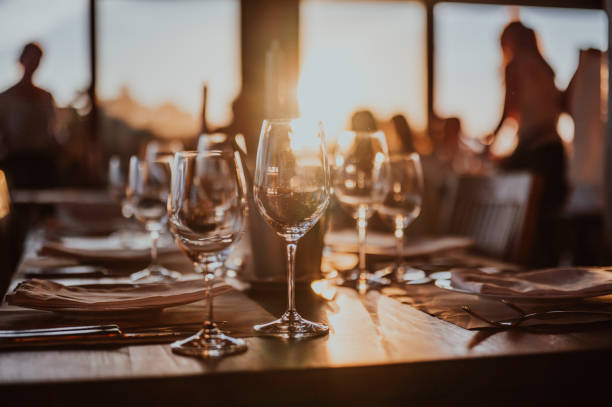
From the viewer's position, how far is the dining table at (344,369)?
56cm

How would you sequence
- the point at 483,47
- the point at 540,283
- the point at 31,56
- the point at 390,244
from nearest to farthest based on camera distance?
1. the point at 540,283
2. the point at 390,244
3. the point at 31,56
4. the point at 483,47

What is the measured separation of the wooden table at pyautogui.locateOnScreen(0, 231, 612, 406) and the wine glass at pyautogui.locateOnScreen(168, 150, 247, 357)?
0.26 ft

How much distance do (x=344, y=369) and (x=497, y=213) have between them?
1485 mm

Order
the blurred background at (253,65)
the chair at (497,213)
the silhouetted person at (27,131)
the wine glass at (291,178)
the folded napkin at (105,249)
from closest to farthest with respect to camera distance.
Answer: the wine glass at (291,178) < the folded napkin at (105,249) < the chair at (497,213) < the silhouetted person at (27,131) < the blurred background at (253,65)

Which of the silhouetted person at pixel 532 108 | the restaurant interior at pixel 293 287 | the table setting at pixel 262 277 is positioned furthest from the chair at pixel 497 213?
the silhouetted person at pixel 532 108

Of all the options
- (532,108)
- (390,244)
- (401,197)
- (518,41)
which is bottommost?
(390,244)

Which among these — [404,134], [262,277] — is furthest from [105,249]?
[404,134]

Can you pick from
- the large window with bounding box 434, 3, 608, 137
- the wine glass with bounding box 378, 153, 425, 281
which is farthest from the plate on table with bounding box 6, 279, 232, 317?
the large window with bounding box 434, 3, 608, 137

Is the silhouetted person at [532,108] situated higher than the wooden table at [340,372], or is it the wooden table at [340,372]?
the silhouetted person at [532,108]

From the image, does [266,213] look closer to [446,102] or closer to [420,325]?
[420,325]

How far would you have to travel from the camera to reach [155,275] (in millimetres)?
1209

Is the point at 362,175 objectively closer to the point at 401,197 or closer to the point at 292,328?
the point at 401,197

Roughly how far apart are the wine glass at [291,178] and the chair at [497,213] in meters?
1.16

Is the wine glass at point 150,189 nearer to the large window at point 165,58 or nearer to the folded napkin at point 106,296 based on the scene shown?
the folded napkin at point 106,296
